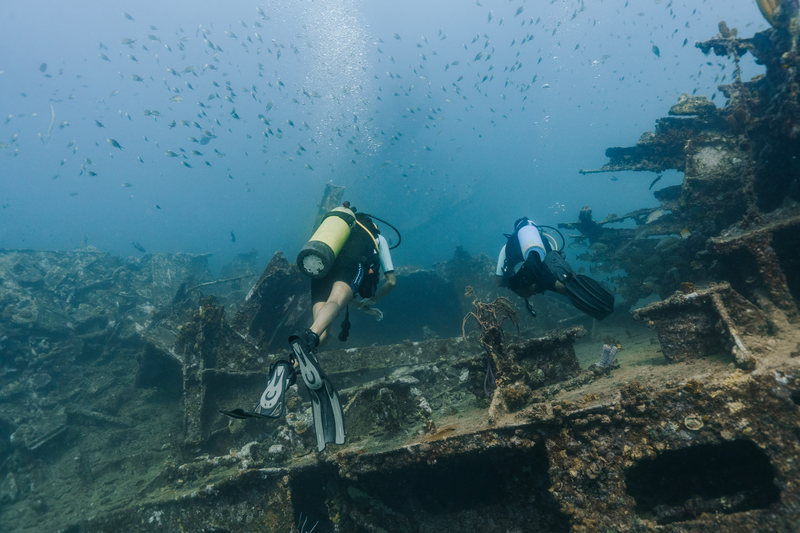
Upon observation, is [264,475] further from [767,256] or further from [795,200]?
[795,200]

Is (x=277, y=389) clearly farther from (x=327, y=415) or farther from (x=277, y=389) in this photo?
(x=327, y=415)

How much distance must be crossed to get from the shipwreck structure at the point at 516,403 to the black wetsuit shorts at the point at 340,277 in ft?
5.56

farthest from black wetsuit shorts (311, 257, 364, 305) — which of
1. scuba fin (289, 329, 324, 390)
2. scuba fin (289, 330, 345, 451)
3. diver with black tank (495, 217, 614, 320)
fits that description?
diver with black tank (495, 217, 614, 320)

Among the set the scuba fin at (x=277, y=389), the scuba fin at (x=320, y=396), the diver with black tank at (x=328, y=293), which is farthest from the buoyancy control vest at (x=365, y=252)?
the scuba fin at (x=277, y=389)

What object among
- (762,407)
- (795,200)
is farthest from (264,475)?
(795,200)

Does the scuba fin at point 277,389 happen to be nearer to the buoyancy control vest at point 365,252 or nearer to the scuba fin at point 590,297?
the buoyancy control vest at point 365,252

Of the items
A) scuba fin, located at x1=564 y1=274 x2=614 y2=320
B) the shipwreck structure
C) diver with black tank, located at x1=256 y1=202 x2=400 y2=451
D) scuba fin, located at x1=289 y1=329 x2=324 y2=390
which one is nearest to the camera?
the shipwreck structure

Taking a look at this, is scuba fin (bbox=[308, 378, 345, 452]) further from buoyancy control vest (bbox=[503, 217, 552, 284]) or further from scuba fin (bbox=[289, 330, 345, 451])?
buoyancy control vest (bbox=[503, 217, 552, 284])

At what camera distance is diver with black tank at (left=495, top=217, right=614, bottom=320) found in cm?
431

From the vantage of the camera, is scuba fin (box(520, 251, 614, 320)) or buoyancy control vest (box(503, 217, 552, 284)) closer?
scuba fin (box(520, 251, 614, 320))

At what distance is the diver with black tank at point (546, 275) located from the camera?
4309 mm

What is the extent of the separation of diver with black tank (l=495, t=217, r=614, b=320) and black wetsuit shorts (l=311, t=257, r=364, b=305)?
2.55 m

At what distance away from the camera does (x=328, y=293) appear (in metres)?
4.56

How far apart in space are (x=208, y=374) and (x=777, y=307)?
979 cm
